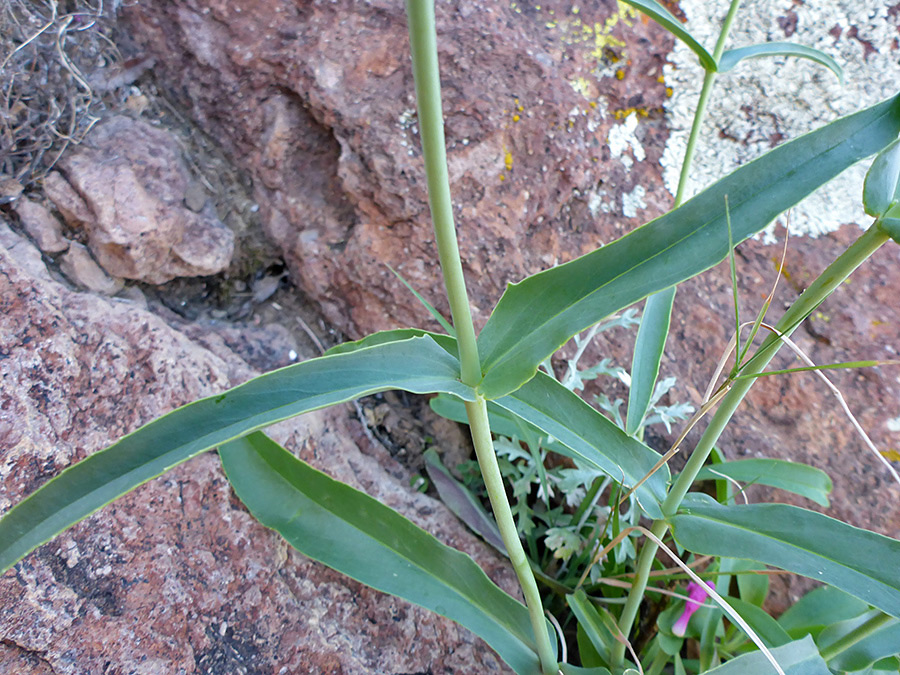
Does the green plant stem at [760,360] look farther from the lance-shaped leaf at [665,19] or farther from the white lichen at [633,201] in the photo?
the white lichen at [633,201]

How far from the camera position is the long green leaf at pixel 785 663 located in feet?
1.98

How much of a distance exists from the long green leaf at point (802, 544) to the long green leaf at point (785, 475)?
10.3 inches

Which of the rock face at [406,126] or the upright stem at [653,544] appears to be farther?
the rock face at [406,126]

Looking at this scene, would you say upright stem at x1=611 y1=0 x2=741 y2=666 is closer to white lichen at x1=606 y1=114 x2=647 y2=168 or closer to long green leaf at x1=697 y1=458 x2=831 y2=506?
long green leaf at x1=697 y1=458 x2=831 y2=506

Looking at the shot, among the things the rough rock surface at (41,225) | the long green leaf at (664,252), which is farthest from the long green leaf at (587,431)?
the rough rock surface at (41,225)

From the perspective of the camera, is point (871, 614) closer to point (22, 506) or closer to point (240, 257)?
point (22, 506)

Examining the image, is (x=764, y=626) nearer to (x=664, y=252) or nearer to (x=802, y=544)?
(x=802, y=544)

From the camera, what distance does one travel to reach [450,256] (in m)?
0.43

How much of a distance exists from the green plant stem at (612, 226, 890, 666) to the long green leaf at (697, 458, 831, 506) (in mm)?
223

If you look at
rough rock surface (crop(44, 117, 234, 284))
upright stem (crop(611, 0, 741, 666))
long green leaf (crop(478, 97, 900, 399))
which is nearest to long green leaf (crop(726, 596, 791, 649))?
upright stem (crop(611, 0, 741, 666))

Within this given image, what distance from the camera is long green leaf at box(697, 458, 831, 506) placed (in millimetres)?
833

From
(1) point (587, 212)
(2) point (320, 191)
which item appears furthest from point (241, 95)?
(1) point (587, 212)

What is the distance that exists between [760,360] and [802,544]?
177mm

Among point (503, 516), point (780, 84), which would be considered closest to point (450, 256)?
point (503, 516)
